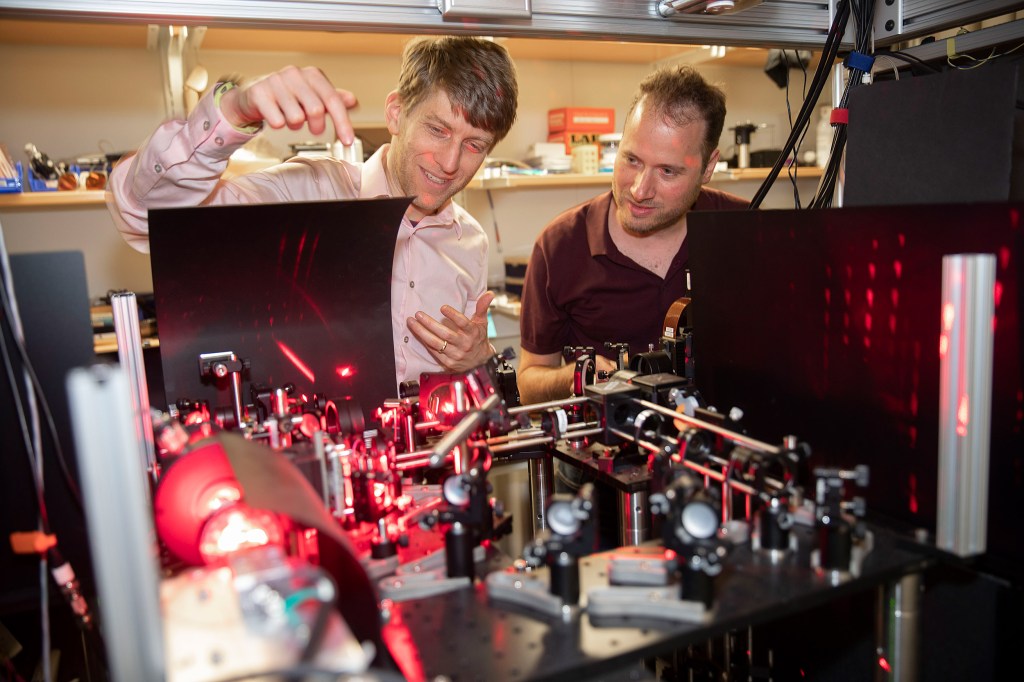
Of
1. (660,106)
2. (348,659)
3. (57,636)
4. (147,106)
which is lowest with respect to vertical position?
(57,636)

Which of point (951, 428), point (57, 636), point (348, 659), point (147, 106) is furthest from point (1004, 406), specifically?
point (147, 106)

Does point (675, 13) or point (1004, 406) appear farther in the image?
point (675, 13)

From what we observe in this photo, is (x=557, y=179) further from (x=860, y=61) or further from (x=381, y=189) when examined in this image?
(x=860, y=61)

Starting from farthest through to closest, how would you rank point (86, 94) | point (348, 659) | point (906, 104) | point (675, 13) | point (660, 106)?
point (86, 94), point (660, 106), point (675, 13), point (906, 104), point (348, 659)

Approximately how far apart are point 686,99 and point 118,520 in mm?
1780

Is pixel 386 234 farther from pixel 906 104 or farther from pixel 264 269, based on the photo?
pixel 906 104

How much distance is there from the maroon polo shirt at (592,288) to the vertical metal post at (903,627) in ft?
3.67

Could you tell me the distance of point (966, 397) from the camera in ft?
2.92

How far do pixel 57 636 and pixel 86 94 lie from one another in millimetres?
2284

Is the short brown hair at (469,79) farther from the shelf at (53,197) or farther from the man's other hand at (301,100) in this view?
the shelf at (53,197)

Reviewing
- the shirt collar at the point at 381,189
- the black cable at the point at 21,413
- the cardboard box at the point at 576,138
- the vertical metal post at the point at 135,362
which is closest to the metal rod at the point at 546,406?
the vertical metal post at the point at 135,362

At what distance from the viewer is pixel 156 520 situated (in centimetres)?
100

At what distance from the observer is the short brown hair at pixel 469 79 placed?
1.74 meters

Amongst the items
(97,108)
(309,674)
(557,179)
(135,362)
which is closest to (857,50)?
(135,362)
